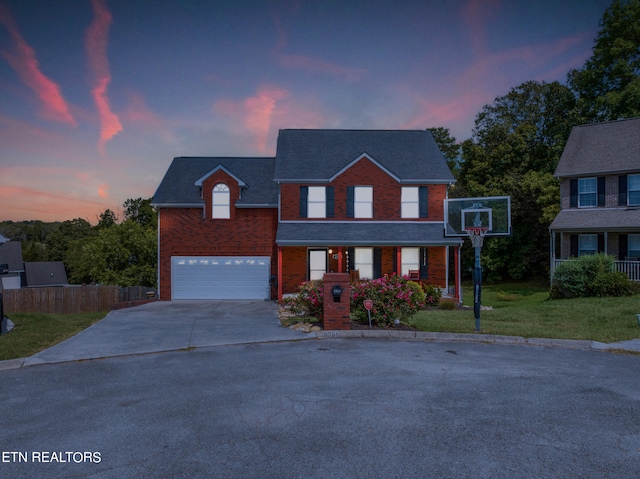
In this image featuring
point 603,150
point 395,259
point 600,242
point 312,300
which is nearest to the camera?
point 312,300

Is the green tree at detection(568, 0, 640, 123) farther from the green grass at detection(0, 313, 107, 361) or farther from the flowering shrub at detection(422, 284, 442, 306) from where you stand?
the green grass at detection(0, 313, 107, 361)

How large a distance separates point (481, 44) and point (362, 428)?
20.7 m

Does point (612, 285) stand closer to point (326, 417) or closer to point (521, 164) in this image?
point (326, 417)

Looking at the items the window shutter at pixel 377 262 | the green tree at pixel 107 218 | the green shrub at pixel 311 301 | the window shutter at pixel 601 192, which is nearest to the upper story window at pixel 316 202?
the window shutter at pixel 377 262

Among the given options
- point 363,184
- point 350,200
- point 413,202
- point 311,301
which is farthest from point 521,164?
point 311,301

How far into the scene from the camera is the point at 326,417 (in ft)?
18.8

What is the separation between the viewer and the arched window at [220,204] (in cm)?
2333

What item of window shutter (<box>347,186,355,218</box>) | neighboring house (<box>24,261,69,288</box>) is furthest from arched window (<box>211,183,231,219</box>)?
neighboring house (<box>24,261,69,288</box>)

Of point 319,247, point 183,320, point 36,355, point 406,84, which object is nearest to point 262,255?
point 319,247

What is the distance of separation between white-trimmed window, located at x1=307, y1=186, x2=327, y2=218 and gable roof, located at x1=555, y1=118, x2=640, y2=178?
14.4m

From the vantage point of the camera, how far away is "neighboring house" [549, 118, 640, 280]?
23734 mm

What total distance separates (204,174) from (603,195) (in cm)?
2286

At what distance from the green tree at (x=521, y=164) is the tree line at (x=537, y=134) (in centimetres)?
7

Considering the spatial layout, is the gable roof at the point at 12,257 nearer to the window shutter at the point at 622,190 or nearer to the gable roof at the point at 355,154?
the gable roof at the point at 355,154
